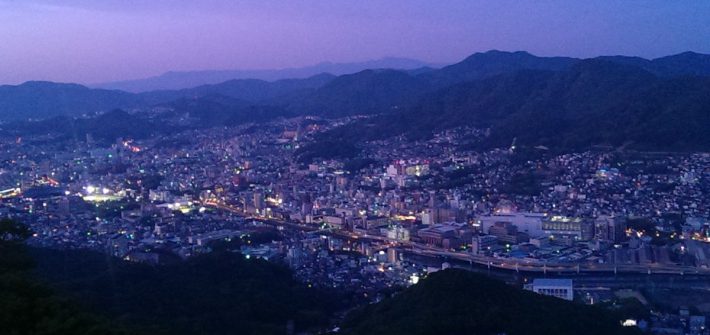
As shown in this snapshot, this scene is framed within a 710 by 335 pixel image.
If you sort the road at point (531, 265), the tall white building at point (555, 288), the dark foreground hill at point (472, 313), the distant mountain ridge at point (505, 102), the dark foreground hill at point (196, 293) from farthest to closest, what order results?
the distant mountain ridge at point (505, 102), the road at point (531, 265), the tall white building at point (555, 288), the dark foreground hill at point (196, 293), the dark foreground hill at point (472, 313)

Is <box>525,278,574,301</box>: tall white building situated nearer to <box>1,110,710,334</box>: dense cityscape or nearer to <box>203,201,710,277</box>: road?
<box>1,110,710,334</box>: dense cityscape

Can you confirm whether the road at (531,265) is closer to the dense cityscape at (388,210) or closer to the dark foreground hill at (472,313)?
the dense cityscape at (388,210)

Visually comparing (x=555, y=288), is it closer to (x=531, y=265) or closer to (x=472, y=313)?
(x=531, y=265)

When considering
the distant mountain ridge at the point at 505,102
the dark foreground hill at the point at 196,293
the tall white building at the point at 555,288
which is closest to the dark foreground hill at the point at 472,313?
the dark foreground hill at the point at 196,293

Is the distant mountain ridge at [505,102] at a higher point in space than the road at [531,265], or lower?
higher

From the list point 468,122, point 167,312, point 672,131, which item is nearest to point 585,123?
point 672,131

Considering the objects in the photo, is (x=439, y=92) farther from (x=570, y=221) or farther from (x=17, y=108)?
(x=17, y=108)

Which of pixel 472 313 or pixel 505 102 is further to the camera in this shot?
pixel 505 102

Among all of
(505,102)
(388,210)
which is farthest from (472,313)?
(505,102)

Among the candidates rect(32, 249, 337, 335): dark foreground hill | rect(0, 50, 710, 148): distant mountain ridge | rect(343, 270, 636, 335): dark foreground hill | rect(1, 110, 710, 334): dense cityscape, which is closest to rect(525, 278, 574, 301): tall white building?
rect(1, 110, 710, 334): dense cityscape
